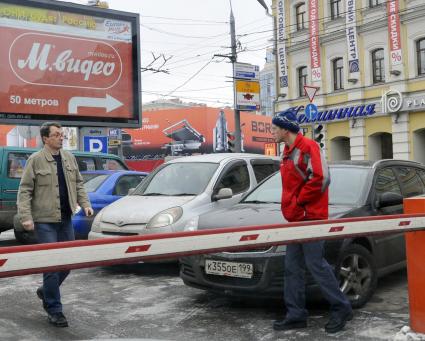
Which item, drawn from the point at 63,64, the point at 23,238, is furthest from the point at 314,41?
the point at 23,238

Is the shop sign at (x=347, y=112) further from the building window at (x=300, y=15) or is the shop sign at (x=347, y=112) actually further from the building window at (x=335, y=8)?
the building window at (x=335, y=8)

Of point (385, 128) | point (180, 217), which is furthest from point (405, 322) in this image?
point (385, 128)

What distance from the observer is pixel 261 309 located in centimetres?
524

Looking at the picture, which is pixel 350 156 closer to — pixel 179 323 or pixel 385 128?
pixel 385 128

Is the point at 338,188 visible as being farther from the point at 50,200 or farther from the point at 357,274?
the point at 50,200

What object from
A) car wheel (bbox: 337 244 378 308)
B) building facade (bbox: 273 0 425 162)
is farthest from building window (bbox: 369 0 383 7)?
car wheel (bbox: 337 244 378 308)

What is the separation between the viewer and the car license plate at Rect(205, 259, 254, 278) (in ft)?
16.0

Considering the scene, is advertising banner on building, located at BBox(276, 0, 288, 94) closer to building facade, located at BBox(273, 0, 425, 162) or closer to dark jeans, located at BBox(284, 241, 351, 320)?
building facade, located at BBox(273, 0, 425, 162)

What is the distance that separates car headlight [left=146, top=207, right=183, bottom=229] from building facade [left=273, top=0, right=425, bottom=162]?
20325 millimetres

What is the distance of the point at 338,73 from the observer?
1128 inches

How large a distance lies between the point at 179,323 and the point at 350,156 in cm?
2496

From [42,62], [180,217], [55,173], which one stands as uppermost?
[42,62]

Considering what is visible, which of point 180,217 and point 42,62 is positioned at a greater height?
point 42,62

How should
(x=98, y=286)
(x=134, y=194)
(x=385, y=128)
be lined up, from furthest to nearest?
(x=385, y=128), (x=134, y=194), (x=98, y=286)
